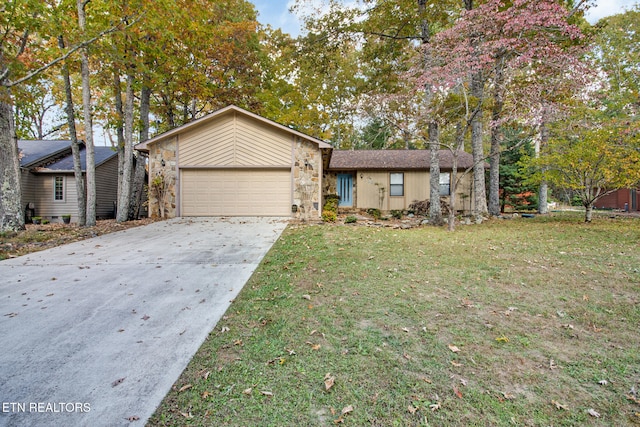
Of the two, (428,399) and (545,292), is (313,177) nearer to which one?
(545,292)

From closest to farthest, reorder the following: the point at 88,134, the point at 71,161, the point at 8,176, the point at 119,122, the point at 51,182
→ the point at 8,176, the point at 88,134, the point at 119,122, the point at 51,182, the point at 71,161

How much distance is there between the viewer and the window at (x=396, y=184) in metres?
15.4

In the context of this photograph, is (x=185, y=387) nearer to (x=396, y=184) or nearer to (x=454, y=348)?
(x=454, y=348)

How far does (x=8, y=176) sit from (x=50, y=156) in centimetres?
824

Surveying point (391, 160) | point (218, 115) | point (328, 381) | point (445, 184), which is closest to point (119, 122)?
point (218, 115)

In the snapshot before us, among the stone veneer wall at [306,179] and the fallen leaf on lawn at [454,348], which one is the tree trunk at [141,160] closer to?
the stone veneer wall at [306,179]

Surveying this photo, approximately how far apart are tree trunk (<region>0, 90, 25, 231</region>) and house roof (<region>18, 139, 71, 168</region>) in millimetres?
7234

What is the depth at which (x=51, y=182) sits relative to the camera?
46.6 feet

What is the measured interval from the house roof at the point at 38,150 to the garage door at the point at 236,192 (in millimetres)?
8425

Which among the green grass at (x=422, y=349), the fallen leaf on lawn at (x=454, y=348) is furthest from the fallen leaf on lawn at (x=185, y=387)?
the fallen leaf on lawn at (x=454, y=348)

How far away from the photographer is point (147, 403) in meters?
1.83

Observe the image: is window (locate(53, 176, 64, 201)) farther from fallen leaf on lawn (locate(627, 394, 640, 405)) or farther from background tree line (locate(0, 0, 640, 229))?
fallen leaf on lawn (locate(627, 394, 640, 405))

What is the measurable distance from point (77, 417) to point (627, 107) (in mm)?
16164


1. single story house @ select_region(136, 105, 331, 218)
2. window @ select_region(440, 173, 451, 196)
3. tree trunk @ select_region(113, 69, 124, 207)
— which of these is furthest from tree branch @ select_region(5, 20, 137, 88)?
window @ select_region(440, 173, 451, 196)
